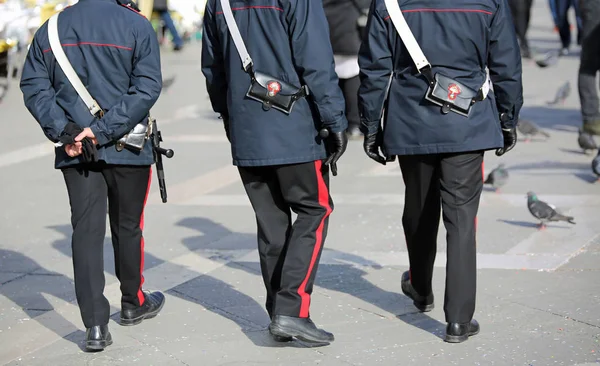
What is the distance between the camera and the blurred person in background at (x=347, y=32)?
1038 cm

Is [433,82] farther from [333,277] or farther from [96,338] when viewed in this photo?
[96,338]

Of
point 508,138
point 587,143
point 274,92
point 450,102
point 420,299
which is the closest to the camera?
point 274,92

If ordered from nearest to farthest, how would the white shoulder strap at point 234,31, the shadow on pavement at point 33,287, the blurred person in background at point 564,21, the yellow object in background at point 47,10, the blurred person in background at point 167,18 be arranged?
the white shoulder strap at point 234,31 < the shadow on pavement at point 33,287 < the yellow object in background at point 47,10 < the blurred person in background at point 564,21 < the blurred person in background at point 167,18

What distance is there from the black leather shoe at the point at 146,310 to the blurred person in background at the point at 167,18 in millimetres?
13988

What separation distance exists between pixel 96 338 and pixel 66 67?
48.6 inches

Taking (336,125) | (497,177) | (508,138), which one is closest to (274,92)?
(336,125)

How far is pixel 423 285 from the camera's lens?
5.21 meters

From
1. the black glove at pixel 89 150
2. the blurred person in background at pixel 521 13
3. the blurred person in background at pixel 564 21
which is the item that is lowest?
the blurred person in background at pixel 564 21

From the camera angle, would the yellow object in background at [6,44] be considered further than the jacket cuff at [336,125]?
Yes

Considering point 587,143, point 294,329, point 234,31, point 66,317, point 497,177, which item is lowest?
point 587,143

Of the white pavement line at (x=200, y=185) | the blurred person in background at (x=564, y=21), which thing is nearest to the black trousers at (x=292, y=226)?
the white pavement line at (x=200, y=185)

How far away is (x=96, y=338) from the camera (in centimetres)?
482

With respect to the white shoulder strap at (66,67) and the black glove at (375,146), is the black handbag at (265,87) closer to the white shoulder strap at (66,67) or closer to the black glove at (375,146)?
the black glove at (375,146)

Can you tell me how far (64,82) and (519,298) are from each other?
256cm
